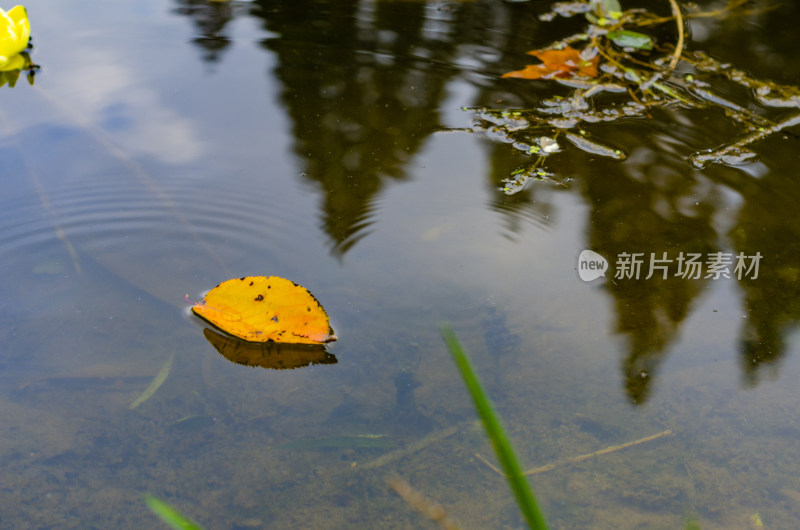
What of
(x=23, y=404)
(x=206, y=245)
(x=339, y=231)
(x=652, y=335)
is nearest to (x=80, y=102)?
(x=206, y=245)

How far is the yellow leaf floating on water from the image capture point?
51.0 inches

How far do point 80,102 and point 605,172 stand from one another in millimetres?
1726

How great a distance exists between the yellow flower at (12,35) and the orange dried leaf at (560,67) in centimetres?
181

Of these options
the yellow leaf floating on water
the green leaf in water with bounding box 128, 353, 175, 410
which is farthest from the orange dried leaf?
the green leaf in water with bounding box 128, 353, 175, 410

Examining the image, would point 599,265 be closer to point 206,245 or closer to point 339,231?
point 339,231

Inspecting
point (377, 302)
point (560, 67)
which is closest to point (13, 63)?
point (377, 302)

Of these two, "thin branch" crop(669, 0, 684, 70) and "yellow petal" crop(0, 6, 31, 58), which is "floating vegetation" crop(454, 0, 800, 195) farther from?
"yellow petal" crop(0, 6, 31, 58)

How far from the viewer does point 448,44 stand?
8.60 feet

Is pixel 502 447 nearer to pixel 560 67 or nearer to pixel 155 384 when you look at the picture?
pixel 155 384

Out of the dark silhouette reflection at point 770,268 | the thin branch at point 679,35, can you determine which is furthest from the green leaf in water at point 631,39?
the dark silhouette reflection at point 770,268

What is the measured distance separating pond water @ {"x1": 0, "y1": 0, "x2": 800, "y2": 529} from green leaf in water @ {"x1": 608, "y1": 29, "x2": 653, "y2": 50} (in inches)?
18.7

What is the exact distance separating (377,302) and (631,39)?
1828 mm

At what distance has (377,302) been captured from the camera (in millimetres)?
1398

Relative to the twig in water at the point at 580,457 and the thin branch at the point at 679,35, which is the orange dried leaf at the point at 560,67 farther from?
the twig in water at the point at 580,457
